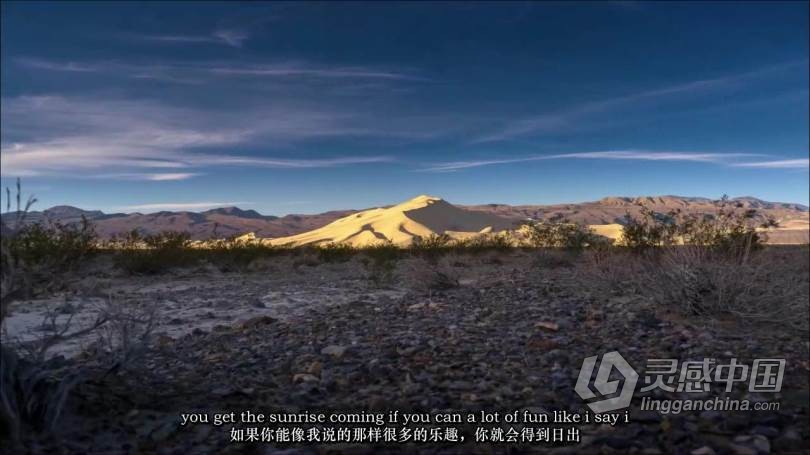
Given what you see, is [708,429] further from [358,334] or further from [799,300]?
[799,300]

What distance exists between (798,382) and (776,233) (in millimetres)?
40978

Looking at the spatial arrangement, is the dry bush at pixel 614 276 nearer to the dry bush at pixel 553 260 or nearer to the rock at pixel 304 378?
the rock at pixel 304 378

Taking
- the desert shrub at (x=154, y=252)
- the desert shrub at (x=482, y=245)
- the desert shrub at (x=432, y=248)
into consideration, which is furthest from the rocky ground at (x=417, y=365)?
the desert shrub at (x=482, y=245)

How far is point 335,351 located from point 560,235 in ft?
49.8

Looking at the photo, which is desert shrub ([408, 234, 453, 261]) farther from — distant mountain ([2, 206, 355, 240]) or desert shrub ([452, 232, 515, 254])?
distant mountain ([2, 206, 355, 240])

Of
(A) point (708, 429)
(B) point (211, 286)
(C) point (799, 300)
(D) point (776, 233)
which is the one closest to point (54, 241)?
(B) point (211, 286)

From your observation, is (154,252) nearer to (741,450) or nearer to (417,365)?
(417,365)

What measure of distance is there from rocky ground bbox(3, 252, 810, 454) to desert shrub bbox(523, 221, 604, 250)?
9753mm

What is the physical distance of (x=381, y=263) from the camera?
14273 millimetres

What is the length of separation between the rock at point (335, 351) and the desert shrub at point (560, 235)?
13034mm

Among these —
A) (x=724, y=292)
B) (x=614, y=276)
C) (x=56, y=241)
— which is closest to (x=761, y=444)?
(x=724, y=292)

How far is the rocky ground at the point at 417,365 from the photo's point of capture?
2.72 metres

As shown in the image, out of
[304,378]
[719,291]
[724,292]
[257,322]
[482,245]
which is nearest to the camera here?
[304,378]

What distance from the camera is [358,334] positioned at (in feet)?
17.1
